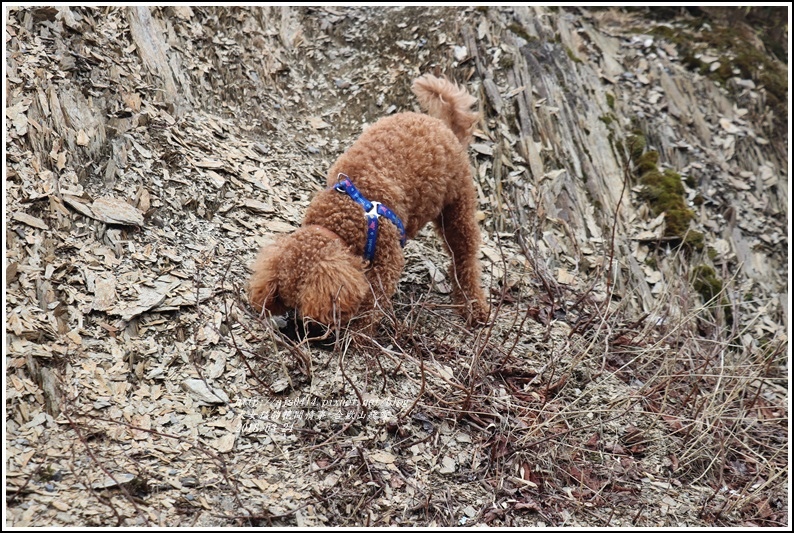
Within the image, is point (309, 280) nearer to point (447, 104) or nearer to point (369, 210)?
point (369, 210)

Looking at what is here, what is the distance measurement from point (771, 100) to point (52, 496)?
7874 mm

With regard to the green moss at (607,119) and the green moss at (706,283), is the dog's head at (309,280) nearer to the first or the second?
the green moss at (706,283)

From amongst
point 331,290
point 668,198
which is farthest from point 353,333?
point 668,198

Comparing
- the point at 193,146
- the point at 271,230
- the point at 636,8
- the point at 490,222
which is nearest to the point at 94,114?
the point at 193,146

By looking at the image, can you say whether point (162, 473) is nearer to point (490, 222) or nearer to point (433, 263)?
point (433, 263)

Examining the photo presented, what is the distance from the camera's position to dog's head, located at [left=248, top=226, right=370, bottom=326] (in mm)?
3699

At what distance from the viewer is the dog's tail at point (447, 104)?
4.85 metres

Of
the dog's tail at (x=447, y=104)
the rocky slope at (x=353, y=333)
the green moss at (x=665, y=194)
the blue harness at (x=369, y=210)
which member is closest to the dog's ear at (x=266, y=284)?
the rocky slope at (x=353, y=333)

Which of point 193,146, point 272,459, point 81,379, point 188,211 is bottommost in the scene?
point 272,459

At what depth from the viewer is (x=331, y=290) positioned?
12.1 ft

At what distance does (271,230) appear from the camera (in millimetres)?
4629

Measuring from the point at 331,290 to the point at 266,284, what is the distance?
0.39 meters

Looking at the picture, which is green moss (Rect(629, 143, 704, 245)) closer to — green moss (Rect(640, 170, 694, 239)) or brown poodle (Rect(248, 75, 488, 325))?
green moss (Rect(640, 170, 694, 239))

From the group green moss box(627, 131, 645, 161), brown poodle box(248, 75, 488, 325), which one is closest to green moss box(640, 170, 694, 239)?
green moss box(627, 131, 645, 161)
